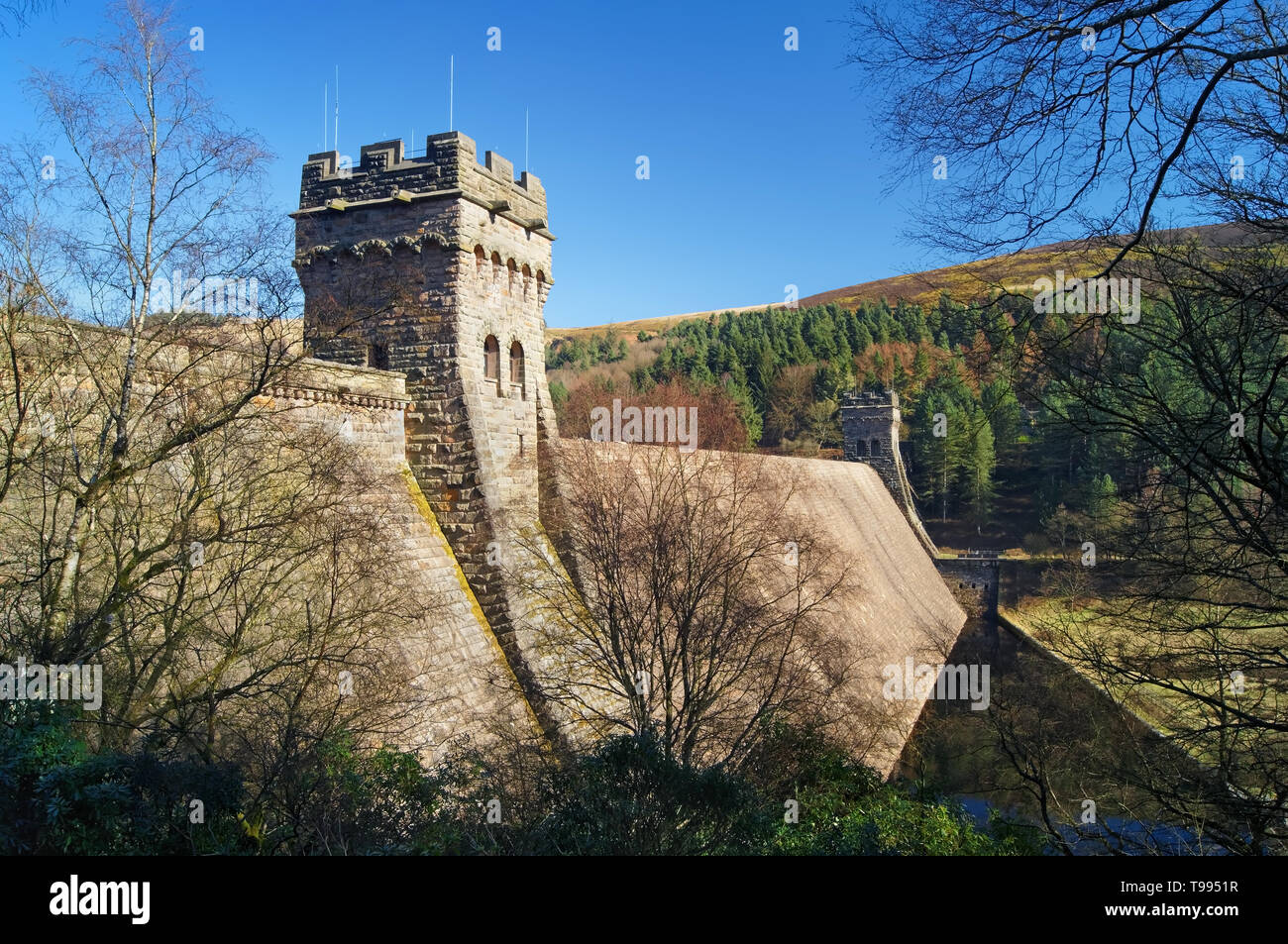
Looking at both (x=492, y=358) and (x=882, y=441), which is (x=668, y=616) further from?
(x=882, y=441)

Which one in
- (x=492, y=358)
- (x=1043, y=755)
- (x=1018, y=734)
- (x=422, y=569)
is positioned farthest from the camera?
(x=1018, y=734)

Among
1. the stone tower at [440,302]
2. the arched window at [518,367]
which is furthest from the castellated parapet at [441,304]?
the arched window at [518,367]

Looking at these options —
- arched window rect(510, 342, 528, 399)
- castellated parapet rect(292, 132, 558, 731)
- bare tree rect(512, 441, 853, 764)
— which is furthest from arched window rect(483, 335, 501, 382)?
bare tree rect(512, 441, 853, 764)

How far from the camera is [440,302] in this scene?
14.6 metres

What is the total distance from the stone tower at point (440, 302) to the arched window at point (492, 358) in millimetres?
27

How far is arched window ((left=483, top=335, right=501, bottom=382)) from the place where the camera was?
15.6m

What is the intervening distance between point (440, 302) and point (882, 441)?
1447 inches

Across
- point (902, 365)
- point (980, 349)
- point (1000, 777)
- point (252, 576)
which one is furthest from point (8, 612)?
point (902, 365)

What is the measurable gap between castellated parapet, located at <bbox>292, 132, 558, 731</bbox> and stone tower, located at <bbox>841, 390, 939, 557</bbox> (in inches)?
1371

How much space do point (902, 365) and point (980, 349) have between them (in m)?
72.9

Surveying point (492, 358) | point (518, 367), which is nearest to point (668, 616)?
point (518, 367)

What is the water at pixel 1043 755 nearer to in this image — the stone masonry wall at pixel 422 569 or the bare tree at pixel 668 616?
the bare tree at pixel 668 616
